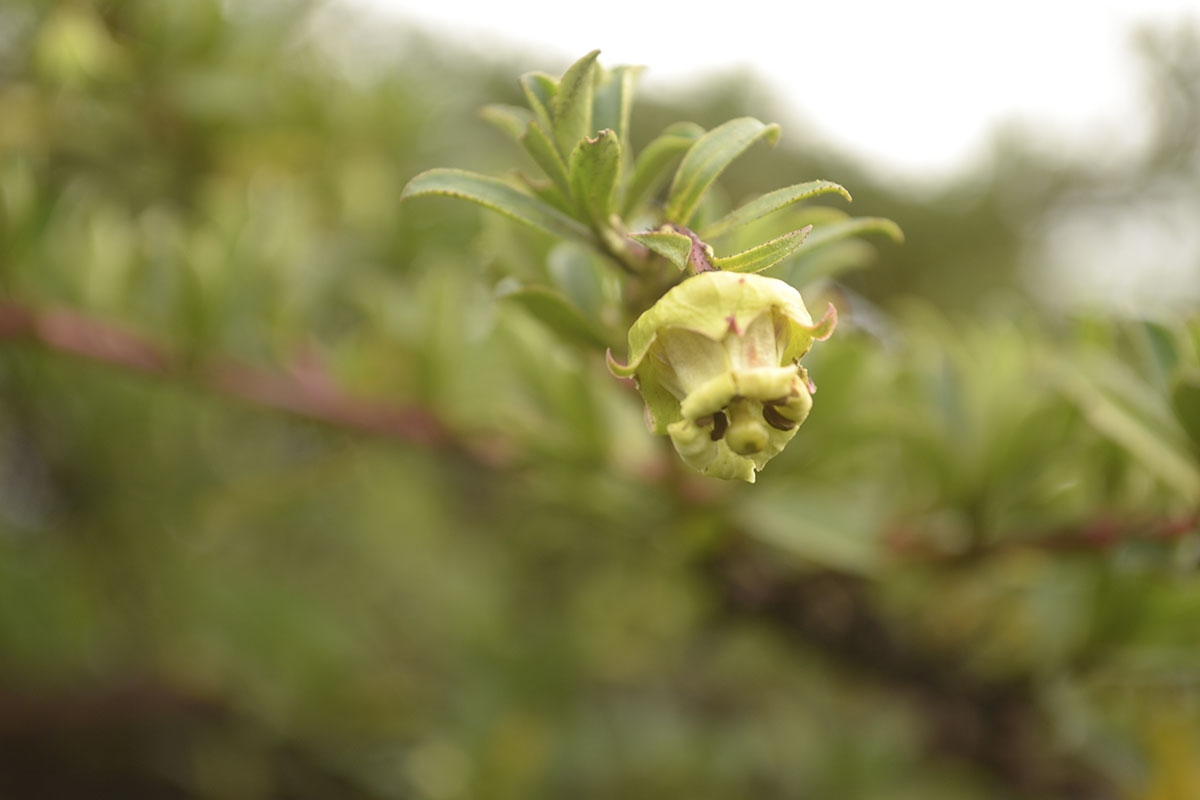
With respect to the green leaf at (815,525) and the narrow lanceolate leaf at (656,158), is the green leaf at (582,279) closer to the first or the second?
the narrow lanceolate leaf at (656,158)

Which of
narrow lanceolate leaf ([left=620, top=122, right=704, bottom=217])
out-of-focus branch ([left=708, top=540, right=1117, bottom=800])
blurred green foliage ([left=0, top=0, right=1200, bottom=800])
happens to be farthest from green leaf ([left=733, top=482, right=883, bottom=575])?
narrow lanceolate leaf ([left=620, top=122, right=704, bottom=217])

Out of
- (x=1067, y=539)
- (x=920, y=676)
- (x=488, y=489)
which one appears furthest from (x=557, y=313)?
(x=488, y=489)

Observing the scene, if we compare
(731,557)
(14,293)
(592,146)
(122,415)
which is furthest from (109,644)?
(592,146)

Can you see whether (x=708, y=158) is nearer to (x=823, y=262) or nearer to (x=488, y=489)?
(x=823, y=262)

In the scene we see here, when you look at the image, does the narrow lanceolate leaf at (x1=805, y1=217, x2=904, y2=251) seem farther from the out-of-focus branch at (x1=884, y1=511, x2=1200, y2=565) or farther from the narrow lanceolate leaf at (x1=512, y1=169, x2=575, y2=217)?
the out-of-focus branch at (x1=884, y1=511, x2=1200, y2=565)

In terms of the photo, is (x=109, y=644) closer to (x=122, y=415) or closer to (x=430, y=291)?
(x=122, y=415)
